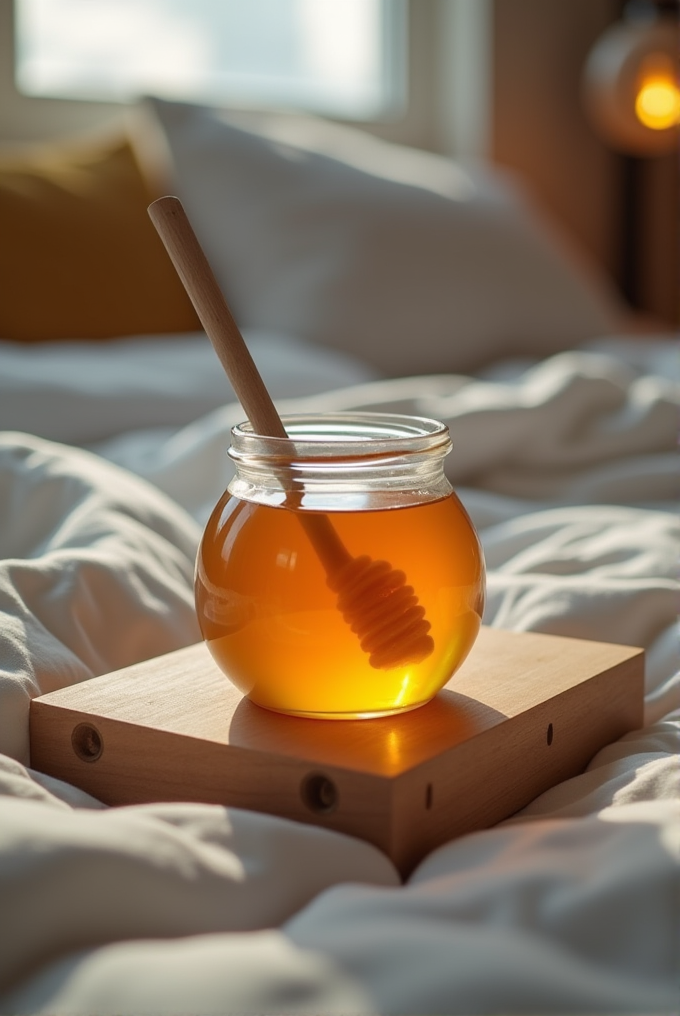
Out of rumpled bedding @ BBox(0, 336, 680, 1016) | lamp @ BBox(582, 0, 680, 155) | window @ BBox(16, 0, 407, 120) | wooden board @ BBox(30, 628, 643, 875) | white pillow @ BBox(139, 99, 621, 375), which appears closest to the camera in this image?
rumpled bedding @ BBox(0, 336, 680, 1016)

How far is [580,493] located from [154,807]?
830 mm

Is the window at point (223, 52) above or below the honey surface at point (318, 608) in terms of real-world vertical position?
above

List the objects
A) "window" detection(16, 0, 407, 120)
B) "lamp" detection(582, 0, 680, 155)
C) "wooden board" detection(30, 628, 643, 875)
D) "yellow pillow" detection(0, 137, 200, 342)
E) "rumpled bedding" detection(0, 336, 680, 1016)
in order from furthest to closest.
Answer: "lamp" detection(582, 0, 680, 155), "window" detection(16, 0, 407, 120), "yellow pillow" detection(0, 137, 200, 342), "wooden board" detection(30, 628, 643, 875), "rumpled bedding" detection(0, 336, 680, 1016)

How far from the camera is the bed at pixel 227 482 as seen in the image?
47 cm

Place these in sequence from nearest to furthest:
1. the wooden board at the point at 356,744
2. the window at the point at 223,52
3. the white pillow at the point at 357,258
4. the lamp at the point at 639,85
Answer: the wooden board at the point at 356,744
the white pillow at the point at 357,258
the window at the point at 223,52
the lamp at the point at 639,85

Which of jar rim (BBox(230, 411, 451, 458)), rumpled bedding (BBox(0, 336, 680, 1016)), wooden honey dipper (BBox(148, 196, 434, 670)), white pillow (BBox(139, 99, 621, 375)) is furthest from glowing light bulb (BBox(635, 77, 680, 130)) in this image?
wooden honey dipper (BBox(148, 196, 434, 670))

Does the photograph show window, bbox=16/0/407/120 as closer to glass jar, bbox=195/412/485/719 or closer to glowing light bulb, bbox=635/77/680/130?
glowing light bulb, bbox=635/77/680/130

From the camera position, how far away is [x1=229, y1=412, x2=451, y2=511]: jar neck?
0.69 meters

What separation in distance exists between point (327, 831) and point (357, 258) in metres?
1.53

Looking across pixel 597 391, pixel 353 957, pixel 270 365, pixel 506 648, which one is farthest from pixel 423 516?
pixel 270 365

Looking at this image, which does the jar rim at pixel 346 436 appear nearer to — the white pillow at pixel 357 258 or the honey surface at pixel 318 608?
the honey surface at pixel 318 608

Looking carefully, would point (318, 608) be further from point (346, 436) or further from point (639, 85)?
point (639, 85)

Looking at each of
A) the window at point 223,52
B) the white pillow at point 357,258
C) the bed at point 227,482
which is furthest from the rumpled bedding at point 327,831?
the window at point 223,52

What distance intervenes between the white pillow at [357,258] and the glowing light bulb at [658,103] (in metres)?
0.98
